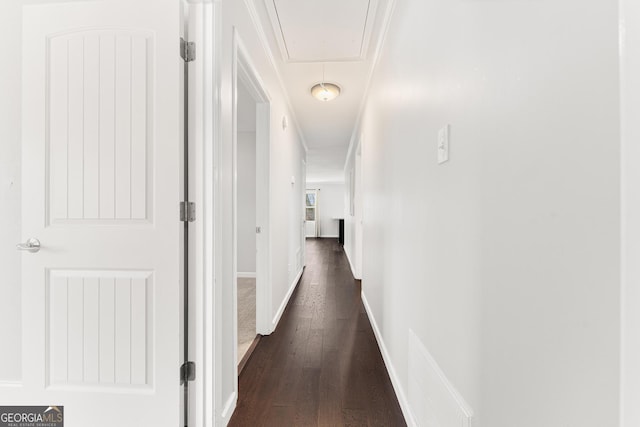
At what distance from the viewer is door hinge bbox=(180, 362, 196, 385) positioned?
1.32m

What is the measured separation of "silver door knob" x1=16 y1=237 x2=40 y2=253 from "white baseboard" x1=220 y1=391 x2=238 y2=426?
1.23 m

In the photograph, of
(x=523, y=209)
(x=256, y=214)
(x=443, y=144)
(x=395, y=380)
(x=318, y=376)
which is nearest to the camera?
(x=523, y=209)

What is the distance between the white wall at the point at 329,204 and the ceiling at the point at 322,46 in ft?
23.7

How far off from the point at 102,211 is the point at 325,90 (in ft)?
7.75

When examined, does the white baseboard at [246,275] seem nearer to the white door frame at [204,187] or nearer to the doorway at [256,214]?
the doorway at [256,214]

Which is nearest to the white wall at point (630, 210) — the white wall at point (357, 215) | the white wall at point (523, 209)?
the white wall at point (523, 209)

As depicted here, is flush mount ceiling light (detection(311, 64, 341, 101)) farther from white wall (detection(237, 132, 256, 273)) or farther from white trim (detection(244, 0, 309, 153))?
white wall (detection(237, 132, 256, 273))

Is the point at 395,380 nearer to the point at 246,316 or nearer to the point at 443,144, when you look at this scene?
the point at 443,144

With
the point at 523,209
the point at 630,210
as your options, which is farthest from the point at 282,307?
the point at 630,210

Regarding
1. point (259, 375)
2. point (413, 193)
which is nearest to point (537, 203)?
point (413, 193)

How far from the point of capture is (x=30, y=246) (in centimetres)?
131

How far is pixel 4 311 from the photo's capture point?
140 cm

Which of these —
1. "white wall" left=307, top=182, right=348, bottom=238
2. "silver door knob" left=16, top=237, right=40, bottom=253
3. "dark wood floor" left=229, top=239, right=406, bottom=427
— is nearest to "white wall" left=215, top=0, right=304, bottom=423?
"dark wood floor" left=229, top=239, right=406, bottom=427

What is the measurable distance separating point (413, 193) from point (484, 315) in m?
0.72
